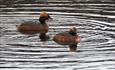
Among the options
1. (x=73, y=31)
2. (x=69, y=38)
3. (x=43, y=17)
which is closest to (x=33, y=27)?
(x=43, y=17)

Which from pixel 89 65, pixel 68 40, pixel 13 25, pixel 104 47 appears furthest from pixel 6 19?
pixel 89 65

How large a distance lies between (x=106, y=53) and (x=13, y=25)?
544cm

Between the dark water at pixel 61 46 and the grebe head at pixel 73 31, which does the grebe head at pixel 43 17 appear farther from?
the grebe head at pixel 73 31

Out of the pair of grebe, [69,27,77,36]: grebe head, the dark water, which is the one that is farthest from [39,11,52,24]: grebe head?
[69,27,77,36]: grebe head

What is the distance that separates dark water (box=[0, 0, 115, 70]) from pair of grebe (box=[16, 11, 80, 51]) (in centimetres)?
23

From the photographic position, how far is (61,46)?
19.0 metres

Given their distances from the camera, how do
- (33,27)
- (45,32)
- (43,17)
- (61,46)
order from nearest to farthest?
(61,46) → (45,32) → (33,27) → (43,17)

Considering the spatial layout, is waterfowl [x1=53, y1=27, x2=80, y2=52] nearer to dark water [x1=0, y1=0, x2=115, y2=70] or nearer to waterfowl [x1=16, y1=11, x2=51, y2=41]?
dark water [x1=0, y1=0, x2=115, y2=70]

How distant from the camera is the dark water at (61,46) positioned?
16491 millimetres

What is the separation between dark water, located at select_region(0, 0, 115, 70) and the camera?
16.5m

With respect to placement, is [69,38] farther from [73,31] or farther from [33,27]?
[33,27]

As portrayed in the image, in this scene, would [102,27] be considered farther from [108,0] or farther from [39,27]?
[108,0]

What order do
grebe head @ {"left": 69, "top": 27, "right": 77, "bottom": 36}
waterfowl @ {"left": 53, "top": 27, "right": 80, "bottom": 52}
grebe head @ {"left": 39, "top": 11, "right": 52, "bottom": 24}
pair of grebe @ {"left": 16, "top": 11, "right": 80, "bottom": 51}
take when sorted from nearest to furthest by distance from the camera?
1. waterfowl @ {"left": 53, "top": 27, "right": 80, "bottom": 52}
2. pair of grebe @ {"left": 16, "top": 11, "right": 80, "bottom": 51}
3. grebe head @ {"left": 69, "top": 27, "right": 77, "bottom": 36}
4. grebe head @ {"left": 39, "top": 11, "right": 52, "bottom": 24}

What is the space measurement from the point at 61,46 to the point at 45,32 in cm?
257
